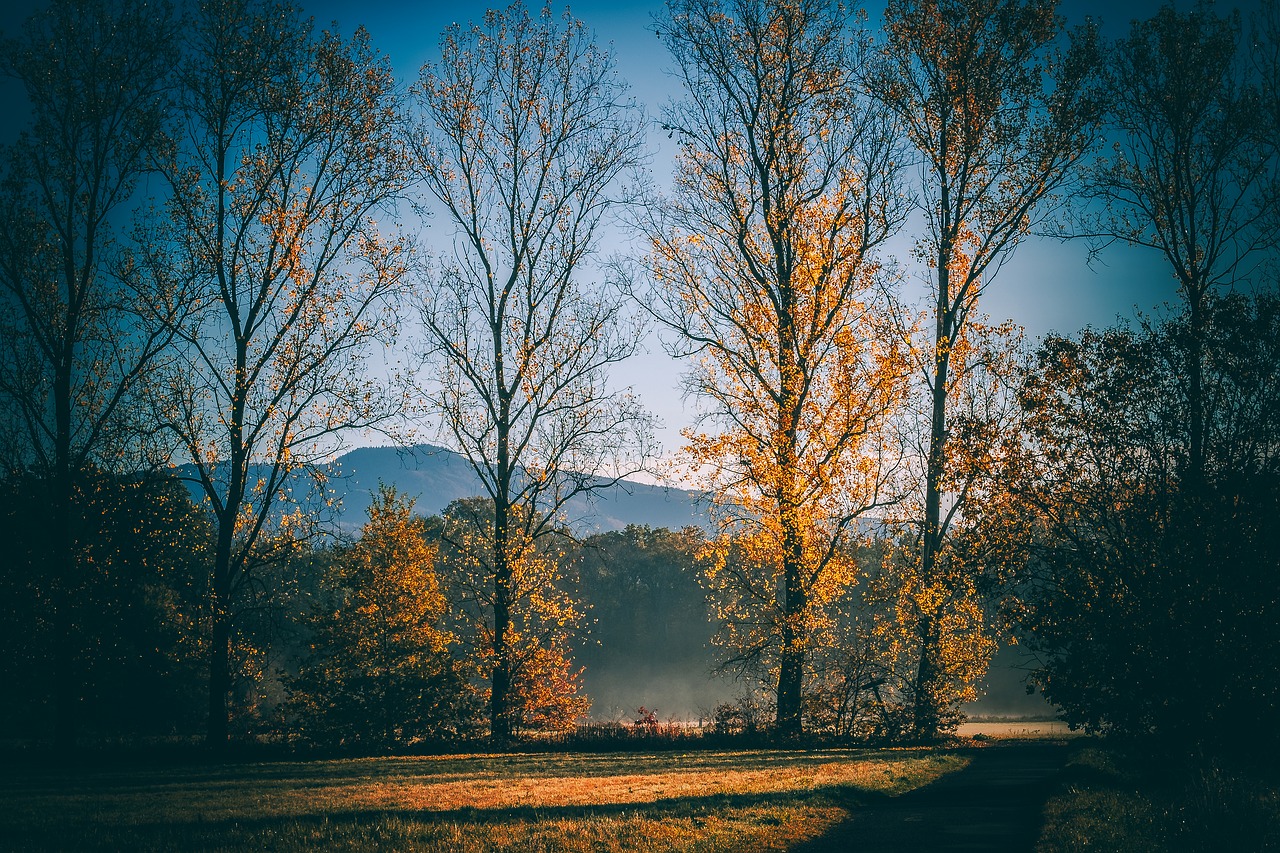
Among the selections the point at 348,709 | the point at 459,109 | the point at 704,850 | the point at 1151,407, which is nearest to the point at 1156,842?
the point at 704,850

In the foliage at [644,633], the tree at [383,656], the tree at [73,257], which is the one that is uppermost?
the tree at [73,257]

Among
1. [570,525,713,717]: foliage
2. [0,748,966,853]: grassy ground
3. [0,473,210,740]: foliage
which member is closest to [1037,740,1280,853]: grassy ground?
[0,748,966,853]: grassy ground

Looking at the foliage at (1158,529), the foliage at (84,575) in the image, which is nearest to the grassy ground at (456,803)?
the foliage at (1158,529)

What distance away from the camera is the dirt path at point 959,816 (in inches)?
318

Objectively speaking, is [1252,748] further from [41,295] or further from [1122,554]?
[41,295]

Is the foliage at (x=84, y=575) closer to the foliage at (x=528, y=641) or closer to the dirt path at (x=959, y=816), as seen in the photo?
the foliage at (x=528, y=641)

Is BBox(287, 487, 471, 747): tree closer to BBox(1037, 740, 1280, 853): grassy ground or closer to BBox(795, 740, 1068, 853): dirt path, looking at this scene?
BBox(795, 740, 1068, 853): dirt path

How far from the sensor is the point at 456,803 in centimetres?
1056

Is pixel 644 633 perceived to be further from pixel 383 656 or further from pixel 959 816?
pixel 959 816

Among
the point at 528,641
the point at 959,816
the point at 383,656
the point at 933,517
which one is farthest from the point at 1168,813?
the point at 383,656

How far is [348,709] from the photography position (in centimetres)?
2184

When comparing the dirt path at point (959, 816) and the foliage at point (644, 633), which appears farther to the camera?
the foliage at point (644, 633)

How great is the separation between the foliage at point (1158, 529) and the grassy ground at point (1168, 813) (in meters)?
1.14

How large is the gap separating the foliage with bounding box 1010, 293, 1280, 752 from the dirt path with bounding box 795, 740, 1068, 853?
1808 millimetres
